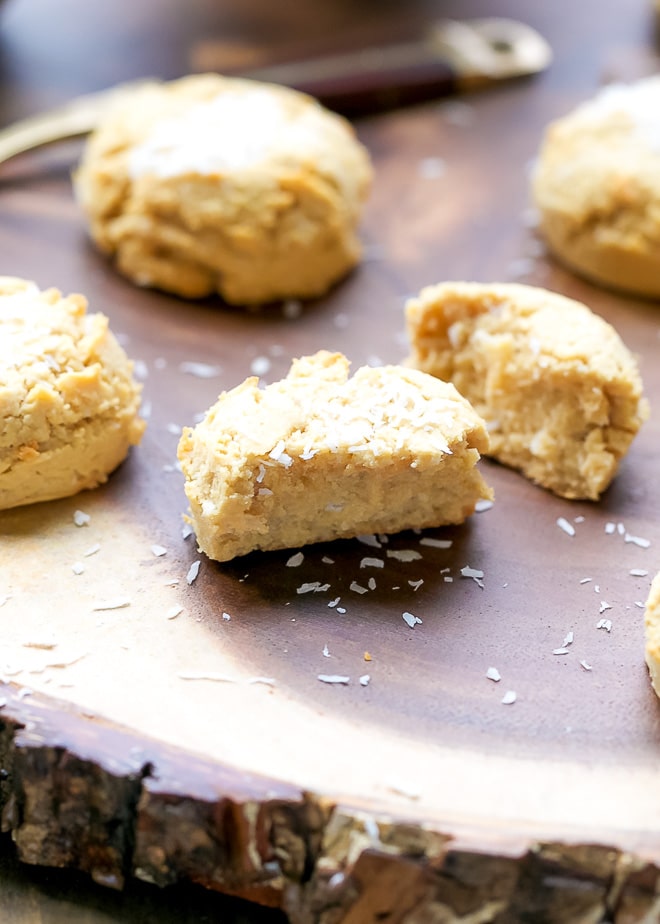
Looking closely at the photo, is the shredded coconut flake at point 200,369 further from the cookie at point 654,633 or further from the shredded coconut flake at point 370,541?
the cookie at point 654,633

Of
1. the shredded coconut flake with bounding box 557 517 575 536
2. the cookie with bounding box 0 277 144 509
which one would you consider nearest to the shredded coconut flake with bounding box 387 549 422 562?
the shredded coconut flake with bounding box 557 517 575 536

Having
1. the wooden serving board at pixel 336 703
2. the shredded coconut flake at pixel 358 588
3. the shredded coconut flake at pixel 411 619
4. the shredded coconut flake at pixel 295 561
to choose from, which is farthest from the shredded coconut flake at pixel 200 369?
the shredded coconut flake at pixel 411 619

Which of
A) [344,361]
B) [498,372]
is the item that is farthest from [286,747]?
[498,372]

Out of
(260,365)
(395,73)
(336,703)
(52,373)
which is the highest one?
(395,73)

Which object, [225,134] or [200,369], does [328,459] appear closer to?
[200,369]

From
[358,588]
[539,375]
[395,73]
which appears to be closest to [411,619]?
[358,588]
